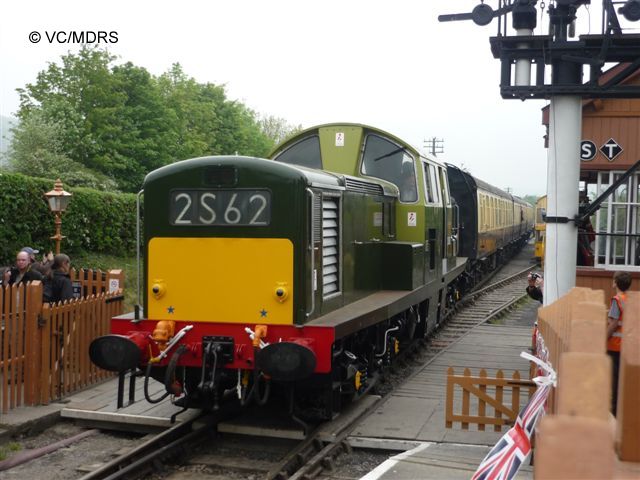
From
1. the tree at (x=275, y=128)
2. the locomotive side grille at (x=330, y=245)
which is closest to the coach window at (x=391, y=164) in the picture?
the locomotive side grille at (x=330, y=245)

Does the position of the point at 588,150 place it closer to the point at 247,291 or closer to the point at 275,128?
the point at 247,291

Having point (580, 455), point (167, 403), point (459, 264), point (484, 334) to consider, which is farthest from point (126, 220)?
point (580, 455)

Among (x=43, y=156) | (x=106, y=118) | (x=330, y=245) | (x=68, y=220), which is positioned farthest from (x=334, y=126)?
(x=106, y=118)

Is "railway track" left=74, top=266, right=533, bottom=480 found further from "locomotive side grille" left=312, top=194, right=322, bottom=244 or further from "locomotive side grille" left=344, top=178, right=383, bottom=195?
"locomotive side grille" left=344, top=178, right=383, bottom=195

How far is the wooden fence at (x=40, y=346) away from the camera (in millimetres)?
8023

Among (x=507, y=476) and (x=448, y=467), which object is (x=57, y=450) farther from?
(x=507, y=476)

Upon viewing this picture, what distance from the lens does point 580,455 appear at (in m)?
1.80

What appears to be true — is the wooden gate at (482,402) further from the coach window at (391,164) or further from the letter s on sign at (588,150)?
the letter s on sign at (588,150)

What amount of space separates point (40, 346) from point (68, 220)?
13.3 m

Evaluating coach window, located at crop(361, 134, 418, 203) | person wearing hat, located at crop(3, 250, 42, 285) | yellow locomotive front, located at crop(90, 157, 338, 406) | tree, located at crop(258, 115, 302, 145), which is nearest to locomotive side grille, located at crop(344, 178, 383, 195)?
coach window, located at crop(361, 134, 418, 203)

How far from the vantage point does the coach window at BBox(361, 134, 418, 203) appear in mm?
10250

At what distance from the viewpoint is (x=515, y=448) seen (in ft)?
12.6

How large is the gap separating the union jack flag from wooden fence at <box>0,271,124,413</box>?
585cm

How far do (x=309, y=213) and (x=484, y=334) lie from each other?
8.19 m
